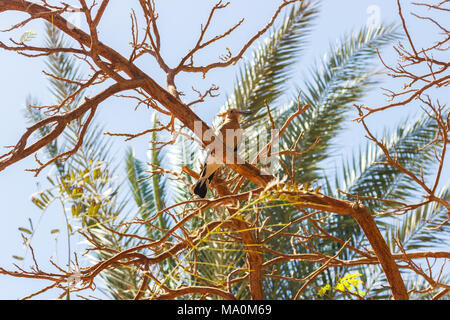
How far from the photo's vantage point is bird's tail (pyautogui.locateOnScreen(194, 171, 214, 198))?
8.60 ft

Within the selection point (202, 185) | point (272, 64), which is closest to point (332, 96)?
point (272, 64)

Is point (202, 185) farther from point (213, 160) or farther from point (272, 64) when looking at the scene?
point (272, 64)

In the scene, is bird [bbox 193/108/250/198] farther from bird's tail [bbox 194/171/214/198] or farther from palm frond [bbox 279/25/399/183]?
palm frond [bbox 279/25/399/183]

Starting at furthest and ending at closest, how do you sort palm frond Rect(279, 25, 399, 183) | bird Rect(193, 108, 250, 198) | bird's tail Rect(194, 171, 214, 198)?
palm frond Rect(279, 25, 399, 183) → bird's tail Rect(194, 171, 214, 198) → bird Rect(193, 108, 250, 198)

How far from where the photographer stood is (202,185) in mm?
2652

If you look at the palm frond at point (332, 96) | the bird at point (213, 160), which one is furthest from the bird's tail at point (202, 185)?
the palm frond at point (332, 96)

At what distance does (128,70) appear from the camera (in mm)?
2107

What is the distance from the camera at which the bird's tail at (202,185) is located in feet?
8.60

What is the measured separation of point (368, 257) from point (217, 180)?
90cm

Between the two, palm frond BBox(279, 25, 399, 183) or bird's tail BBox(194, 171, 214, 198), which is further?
palm frond BBox(279, 25, 399, 183)

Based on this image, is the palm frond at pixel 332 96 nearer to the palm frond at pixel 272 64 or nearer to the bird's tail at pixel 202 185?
the palm frond at pixel 272 64

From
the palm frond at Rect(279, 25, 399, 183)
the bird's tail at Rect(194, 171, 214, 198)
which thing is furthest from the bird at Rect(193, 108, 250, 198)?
the palm frond at Rect(279, 25, 399, 183)
